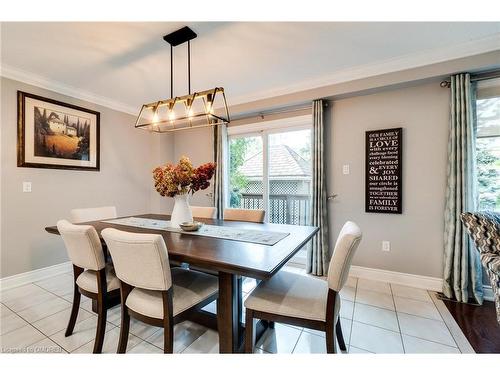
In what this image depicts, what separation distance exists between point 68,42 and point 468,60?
12.1 feet

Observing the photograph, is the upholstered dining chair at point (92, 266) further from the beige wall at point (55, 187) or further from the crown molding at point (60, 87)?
the crown molding at point (60, 87)

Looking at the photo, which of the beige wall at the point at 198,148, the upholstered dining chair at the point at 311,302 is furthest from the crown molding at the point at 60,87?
the upholstered dining chair at the point at 311,302

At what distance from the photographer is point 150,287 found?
1230 millimetres

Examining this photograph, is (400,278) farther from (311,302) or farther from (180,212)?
(180,212)

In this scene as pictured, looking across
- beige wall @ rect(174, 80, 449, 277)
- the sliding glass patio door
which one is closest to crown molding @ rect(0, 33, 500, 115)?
beige wall @ rect(174, 80, 449, 277)

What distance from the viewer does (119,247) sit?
4.02 feet

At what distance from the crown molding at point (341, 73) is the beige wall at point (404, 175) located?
30 centimetres

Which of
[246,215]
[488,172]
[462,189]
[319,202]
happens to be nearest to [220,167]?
[246,215]

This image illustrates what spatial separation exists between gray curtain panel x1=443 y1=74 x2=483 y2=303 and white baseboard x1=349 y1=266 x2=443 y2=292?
17cm

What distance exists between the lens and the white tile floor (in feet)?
5.20

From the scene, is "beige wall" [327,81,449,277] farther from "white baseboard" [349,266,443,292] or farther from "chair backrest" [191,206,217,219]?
"chair backrest" [191,206,217,219]

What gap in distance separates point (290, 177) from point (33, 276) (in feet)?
11.4
